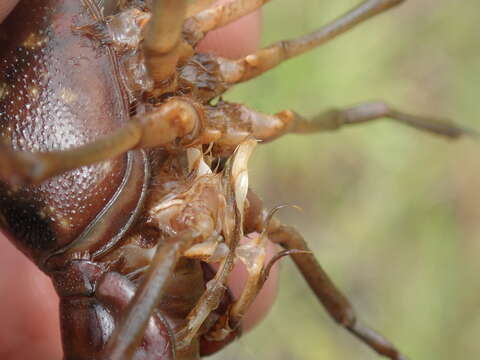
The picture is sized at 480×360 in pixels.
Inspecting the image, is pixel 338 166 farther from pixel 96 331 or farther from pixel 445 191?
pixel 96 331

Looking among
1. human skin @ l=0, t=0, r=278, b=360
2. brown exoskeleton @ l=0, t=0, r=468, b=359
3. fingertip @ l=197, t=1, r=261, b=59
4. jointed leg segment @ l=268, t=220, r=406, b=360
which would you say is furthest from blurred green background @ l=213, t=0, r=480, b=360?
brown exoskeleton @ l=0, t=0, r=468, b=359

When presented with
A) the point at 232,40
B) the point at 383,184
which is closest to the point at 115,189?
the point at 232,40

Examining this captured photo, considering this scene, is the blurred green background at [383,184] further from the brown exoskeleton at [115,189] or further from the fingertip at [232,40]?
the brown exoskeleton at [115,189]

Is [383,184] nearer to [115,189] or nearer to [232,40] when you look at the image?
[232,40]

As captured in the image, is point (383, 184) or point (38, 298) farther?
point (383, 184)

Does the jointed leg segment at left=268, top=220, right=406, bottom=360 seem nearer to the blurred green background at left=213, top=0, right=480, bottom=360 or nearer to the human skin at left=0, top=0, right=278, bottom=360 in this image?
the human skin at left=0, top=0, right=278, bottom=360

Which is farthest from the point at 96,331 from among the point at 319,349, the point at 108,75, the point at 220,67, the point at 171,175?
the point at 319,349
